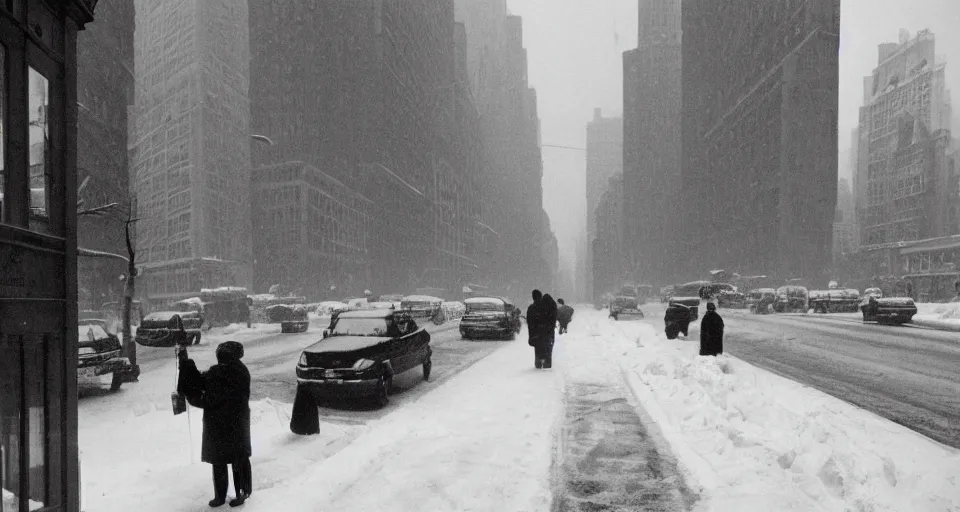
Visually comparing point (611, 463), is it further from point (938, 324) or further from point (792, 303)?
point (792, 303)

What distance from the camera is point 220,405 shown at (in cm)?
576

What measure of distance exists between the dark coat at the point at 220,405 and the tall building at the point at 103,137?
42.0m

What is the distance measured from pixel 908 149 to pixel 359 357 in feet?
389

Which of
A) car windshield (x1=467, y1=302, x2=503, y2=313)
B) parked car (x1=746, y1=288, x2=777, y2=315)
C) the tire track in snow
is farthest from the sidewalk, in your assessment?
parked car (x1=746, y1=288, x2=777, y2=315)

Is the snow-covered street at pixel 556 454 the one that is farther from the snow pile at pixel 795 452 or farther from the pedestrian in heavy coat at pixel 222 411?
the pedestrian in heavy coat at pixel 222 411

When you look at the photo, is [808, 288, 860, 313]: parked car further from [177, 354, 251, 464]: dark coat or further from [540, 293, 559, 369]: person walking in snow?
[177, 354, 251, 464]: dark coat

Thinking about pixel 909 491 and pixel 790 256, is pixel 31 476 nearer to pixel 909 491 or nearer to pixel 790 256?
pixel 909 491

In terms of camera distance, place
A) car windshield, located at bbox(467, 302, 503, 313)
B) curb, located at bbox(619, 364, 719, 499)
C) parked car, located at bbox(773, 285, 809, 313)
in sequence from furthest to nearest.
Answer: parked car, located at bbox(773, 285, 809, 313) < car windshield, located at bbox(467, 302, 503, 313) < curb, located at bbox(619, 364, 719, 499)

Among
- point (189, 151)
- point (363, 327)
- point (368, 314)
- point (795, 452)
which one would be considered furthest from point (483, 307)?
point (189, 151)

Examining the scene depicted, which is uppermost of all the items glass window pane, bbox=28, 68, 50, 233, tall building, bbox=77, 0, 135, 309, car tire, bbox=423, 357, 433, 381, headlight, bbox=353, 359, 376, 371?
tall building, bbox=77, 0, 135, 309

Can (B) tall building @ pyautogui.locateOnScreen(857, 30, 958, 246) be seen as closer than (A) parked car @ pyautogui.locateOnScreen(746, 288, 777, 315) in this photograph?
No

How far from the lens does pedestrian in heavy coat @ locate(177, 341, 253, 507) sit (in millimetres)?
5707

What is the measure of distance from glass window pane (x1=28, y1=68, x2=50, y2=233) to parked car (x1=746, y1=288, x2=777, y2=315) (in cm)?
3950

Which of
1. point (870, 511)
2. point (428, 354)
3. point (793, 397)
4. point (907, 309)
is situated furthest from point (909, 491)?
point (907, 309)
